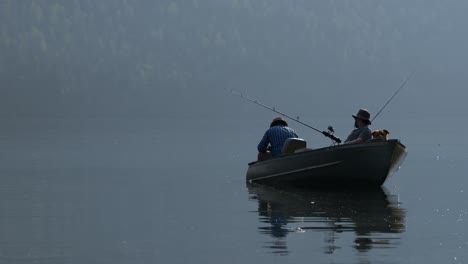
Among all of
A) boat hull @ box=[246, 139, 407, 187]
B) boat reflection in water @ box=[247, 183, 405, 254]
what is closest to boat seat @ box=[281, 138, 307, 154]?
boat hull @ box=[246, 139, 407, 187]

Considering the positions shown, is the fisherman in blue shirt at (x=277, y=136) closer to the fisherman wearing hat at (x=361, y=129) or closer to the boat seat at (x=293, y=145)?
the boat seat at (x=293, y=145)

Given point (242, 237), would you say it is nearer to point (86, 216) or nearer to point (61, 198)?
point (86, 216)

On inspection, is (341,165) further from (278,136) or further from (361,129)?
(278,136)

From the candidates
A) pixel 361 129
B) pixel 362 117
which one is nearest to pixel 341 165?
pixel 361 129

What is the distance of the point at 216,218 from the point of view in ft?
96.3

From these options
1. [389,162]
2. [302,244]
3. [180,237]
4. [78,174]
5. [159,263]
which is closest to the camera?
[159,263]

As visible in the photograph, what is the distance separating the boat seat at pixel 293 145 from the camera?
3556cm

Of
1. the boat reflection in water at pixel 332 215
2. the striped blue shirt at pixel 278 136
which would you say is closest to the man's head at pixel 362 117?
the boat reflection in water at pixel 332 215

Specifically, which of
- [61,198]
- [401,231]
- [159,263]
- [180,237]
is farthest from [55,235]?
[61,198]

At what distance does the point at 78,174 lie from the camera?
1786 inches

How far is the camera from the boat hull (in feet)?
112

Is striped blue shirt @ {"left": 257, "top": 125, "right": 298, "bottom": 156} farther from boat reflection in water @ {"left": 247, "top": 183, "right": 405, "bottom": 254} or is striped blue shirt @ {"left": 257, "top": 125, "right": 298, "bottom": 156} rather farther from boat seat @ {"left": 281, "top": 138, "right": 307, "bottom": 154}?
boat reflection in water @ {"left": 247, "top": 183, "right": 405, "bottom": 254}

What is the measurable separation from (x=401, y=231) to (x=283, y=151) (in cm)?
1004

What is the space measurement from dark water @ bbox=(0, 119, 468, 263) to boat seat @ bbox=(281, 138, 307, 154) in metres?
1.10
